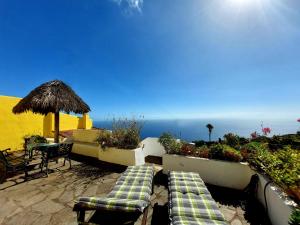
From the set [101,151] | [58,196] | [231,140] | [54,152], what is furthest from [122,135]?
[231,140]

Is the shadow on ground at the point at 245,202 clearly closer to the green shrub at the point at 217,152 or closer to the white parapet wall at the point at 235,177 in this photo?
the white parapet wall at the point at 235,177

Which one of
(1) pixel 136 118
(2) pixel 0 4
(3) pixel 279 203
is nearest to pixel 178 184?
(3) pixel 279 203

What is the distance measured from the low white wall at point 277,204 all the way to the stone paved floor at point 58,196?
473 mm

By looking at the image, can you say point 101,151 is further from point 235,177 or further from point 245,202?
point 245,202

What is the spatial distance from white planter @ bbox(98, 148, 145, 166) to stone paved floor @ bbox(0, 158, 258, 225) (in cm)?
41

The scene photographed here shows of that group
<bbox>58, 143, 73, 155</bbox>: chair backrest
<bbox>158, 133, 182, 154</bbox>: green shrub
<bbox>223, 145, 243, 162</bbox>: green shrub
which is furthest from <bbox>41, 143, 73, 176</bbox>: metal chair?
<bbox>223, 145, 243, 162</bbox>: green shrub

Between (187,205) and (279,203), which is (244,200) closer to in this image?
(279,203)

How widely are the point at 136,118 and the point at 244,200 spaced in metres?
3.89

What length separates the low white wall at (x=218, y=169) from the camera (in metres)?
3.91

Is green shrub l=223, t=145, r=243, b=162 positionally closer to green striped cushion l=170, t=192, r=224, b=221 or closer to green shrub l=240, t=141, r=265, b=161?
green shrub l=240, t=141, r=265, b=161

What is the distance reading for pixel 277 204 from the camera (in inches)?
103

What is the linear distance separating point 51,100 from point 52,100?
31mm

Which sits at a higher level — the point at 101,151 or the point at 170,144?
the point at 170,144

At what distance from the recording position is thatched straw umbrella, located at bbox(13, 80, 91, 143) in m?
5.80
